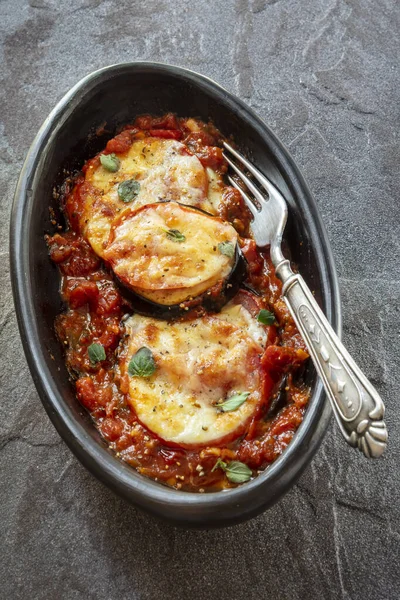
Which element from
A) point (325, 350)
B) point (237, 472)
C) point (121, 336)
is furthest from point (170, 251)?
point (237, 472)

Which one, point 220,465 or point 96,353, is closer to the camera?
point 220,465

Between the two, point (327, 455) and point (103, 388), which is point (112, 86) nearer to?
point (103, 388)

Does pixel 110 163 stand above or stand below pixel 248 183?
below

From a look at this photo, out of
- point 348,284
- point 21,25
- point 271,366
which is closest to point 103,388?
point 271,366

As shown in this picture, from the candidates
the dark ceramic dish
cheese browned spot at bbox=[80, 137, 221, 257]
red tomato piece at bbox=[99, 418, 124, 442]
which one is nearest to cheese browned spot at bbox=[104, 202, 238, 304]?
cheese browned spot at bbox=[80, 137, 221, 257]

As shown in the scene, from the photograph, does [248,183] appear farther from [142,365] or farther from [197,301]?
[142,365]

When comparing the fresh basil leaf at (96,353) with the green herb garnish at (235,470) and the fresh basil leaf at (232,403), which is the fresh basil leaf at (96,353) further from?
the green herb garnish at (235,470)

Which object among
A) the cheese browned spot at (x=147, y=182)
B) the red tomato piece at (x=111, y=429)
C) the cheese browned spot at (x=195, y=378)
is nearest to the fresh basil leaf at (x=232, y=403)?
the cheese browned spot at (x=195, y=378)
